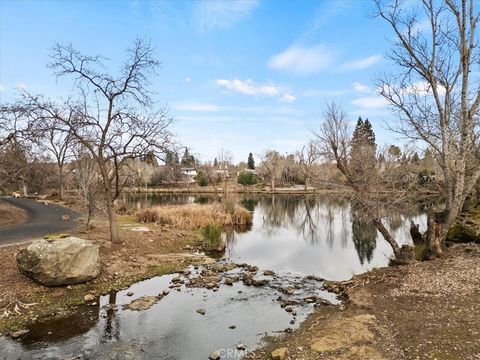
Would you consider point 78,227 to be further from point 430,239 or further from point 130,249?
point 430,239

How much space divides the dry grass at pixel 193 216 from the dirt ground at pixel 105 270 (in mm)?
3434

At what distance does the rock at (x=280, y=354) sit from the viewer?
7.19 metres

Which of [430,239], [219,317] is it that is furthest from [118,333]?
[430,239]

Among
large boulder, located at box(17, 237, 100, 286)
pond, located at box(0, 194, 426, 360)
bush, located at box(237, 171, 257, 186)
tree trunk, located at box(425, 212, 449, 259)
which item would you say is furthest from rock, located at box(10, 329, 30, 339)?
bush, located at box(237, 171, 257, 186)

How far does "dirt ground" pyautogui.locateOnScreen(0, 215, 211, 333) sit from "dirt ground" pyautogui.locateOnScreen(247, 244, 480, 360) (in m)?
6.44

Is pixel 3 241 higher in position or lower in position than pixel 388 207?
lower

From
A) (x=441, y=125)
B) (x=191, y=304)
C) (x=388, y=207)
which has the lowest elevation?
(x=191, y=304)

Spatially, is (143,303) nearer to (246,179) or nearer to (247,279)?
(247,279)

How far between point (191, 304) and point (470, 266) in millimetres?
Answer: 8643

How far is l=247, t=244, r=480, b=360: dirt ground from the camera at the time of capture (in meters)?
7.08

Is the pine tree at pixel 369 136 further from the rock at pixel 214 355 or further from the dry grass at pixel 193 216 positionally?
the rock at pixel 214 355

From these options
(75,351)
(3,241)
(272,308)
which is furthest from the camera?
(3,241)

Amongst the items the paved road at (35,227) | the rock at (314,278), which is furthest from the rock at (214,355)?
the paved road at (35,227)

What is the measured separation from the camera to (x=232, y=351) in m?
7.98
